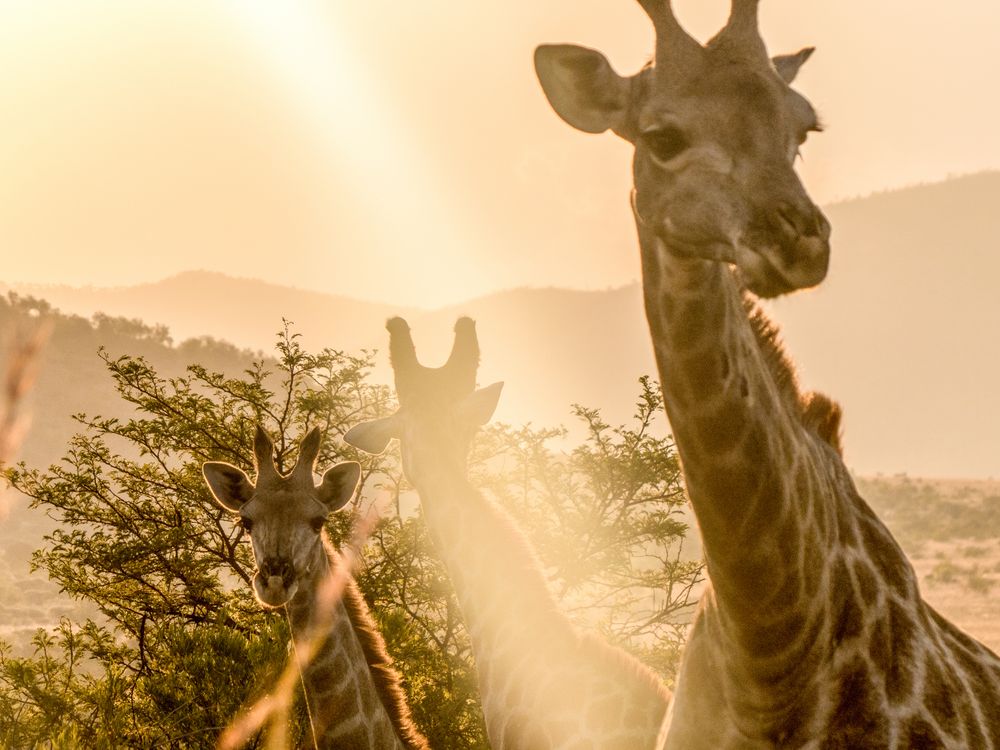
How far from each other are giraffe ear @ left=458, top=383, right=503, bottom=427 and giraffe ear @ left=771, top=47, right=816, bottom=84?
4.25 metres

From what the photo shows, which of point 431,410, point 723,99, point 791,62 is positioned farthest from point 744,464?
point 431,410

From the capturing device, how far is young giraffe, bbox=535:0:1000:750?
3.06 metres

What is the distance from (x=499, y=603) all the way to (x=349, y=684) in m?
1.53

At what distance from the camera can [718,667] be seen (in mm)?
3371

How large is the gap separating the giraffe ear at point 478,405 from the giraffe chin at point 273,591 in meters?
1.85

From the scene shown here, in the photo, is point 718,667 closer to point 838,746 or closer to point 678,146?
point 838,746

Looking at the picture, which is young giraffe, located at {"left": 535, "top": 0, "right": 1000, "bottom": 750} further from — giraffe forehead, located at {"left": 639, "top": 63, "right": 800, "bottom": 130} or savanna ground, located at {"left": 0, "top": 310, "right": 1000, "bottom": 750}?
savanna ground, located at {"left": 0, "top": 310, "right": 1000, "bottom": 750}

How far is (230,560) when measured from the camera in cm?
1338

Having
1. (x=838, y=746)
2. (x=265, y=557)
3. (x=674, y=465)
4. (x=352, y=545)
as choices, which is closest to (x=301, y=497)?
(x=265, y=557)

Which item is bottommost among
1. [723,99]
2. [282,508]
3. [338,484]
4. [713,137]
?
[713,137]

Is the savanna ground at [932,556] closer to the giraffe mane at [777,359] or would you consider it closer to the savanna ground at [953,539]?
the savanna ground at [953,539]

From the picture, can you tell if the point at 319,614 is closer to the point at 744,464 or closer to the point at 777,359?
the point at 777,359

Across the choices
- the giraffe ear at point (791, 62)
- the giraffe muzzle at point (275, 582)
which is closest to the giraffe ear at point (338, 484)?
the giraffe muzzle at point (275, 582)

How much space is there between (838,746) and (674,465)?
13048 millimetres
